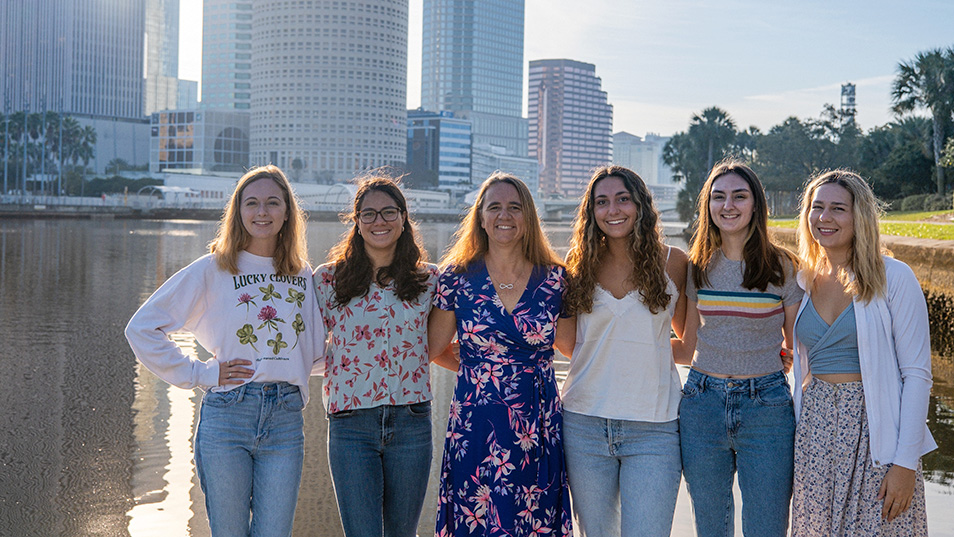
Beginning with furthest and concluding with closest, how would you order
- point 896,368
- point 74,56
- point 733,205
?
point 74,56 → point 733,205 → point 896,368

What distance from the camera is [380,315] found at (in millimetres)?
3590

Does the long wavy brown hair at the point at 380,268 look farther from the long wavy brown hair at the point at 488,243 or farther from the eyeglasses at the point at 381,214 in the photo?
the long wavy brown hair at the point at 488,243

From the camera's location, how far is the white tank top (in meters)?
3.49

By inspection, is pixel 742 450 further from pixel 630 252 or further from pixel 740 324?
pixel 630 252

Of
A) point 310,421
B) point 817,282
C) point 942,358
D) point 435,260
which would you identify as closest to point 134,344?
point 817,282

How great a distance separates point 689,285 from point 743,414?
24.0 inches

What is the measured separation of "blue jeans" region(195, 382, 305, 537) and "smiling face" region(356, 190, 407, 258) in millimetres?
725

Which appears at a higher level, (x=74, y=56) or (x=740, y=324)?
(x=74, y=56)

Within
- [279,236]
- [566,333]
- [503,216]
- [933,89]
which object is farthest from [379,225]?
[933,89]

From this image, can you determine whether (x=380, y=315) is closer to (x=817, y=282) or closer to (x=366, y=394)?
(x=366, y=394)

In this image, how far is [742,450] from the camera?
3.40m

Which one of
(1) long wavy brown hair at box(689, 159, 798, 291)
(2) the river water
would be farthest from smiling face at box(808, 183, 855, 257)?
(2) the river water

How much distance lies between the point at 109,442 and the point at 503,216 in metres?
5.21

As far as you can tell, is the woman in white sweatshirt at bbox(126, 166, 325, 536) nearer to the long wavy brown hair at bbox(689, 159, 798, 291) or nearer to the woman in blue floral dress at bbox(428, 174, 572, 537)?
the woman in blue floral dress at bbox(428, 174, 572, 537)
